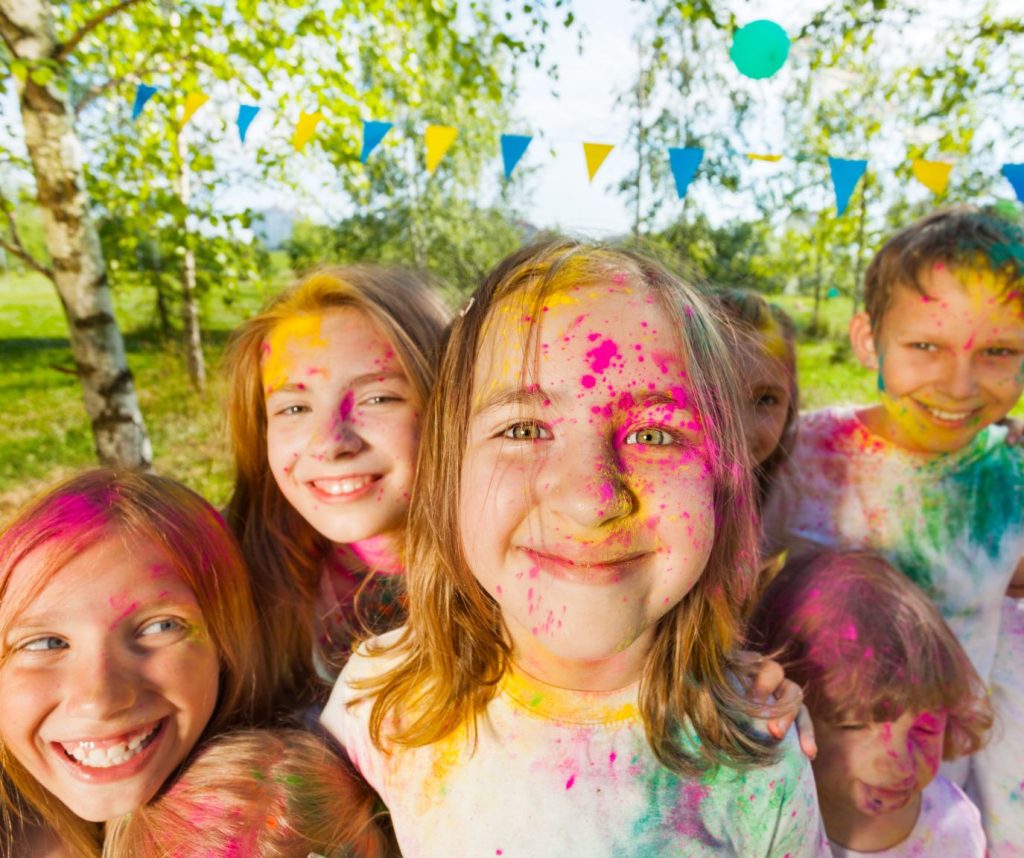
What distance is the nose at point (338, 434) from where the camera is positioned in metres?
1.85

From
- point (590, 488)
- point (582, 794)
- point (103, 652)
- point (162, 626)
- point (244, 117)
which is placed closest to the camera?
point (590, 488)

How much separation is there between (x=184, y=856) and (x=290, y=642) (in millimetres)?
635

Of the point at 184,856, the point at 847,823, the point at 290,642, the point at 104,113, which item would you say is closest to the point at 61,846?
the point at 184,856

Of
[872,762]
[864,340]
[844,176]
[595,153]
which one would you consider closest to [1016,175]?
[844,176]

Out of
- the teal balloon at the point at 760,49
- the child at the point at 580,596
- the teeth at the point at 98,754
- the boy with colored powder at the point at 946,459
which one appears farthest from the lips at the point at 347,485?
the teal balloon at the point at 760,49

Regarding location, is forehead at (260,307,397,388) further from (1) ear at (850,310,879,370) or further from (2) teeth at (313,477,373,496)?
(1) ear at (850,310,879,370)

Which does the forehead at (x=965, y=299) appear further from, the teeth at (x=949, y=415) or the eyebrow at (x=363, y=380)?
the eyebrow at (x=363, y=380)

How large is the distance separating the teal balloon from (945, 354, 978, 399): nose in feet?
3.17

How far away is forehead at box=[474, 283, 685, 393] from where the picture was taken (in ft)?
3.90

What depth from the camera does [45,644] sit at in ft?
4.71

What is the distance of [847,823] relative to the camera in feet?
5.67

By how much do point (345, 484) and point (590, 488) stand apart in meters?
0.96

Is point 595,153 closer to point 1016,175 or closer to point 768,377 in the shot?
point 768,377

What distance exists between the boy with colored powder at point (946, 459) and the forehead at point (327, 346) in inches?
52.7
